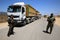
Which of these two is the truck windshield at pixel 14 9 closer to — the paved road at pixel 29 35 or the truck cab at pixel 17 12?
the truck cab at pixel 17 12

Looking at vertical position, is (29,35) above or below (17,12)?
below

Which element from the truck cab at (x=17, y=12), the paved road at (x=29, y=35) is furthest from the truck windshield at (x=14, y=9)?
the paved road at (x=29, y=35)

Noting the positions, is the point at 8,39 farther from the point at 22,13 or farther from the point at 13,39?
the point at 22,13

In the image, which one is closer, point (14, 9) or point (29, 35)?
point (29, 35)

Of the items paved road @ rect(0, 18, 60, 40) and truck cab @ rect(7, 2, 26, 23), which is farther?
truck cab @ rect(7, 2, 26, 23)

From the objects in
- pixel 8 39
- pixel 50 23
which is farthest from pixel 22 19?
pixel 8 39

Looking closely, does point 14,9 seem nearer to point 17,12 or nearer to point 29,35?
point 17,12

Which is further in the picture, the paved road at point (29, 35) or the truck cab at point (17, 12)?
the truck cab at point (17, 12)

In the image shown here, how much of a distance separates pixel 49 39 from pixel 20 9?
11475 millimetres

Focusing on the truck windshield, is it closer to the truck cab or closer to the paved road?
the truck cab

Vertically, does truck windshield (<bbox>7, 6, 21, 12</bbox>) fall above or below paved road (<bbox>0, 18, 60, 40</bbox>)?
above

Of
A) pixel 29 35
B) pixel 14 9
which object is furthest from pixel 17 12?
pixel 29 35

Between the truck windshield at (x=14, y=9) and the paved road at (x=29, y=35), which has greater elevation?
the truck windshield at (x=14, y=9)

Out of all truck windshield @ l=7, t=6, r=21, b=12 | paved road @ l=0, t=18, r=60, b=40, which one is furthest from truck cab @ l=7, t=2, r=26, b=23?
paved road @ l=0, t=18, r=60, b=40
